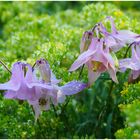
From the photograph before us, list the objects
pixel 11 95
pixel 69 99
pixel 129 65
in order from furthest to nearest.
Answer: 1. pixel 69 99
2. pixel 129 65
3. pixel 11 95

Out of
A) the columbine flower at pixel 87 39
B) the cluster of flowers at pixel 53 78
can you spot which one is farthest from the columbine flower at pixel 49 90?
the columbine flower at pixel 87 39

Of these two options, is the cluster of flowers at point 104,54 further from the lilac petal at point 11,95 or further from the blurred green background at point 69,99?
the lilac petal at point 11,95

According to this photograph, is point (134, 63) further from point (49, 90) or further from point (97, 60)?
point (49, 90)

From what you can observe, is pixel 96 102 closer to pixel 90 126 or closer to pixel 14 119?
pixel 90 126

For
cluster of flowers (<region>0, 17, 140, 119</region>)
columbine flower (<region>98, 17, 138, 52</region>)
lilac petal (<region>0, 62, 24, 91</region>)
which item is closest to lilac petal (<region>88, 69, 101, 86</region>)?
cluster of flowers (<region>0, 17, 140, 119</region>)

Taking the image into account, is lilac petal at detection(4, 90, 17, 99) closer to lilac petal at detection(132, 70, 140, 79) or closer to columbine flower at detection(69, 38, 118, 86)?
→ columbine flower at detection(69, 38, 118, 86)

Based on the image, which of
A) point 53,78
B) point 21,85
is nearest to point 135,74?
point 53,78

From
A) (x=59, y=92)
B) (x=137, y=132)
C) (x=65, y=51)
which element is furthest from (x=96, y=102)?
(x=137, y=132)
